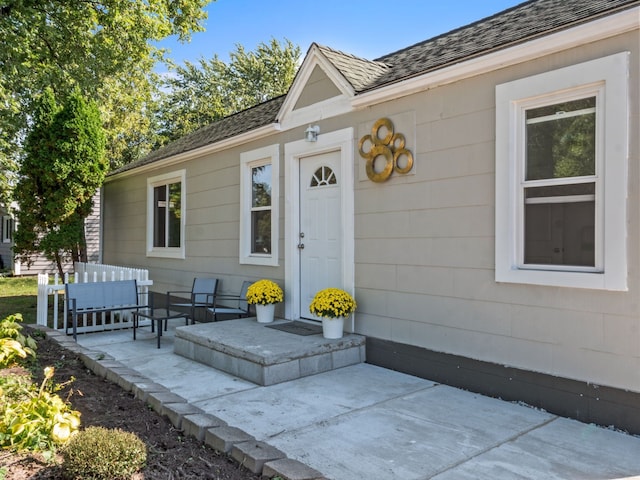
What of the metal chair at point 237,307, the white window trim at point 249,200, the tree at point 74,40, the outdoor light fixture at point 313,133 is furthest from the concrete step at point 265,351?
the tree at point 74,40

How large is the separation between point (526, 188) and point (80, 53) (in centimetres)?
966

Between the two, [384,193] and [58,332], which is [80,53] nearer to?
[58,332]

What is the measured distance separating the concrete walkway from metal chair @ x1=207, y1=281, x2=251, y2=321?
1642 mm

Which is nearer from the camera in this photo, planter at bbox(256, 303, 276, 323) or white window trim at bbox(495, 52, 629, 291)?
white window trim at bbox(495, 52, 629, 291)

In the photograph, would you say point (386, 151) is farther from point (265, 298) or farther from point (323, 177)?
point (265, 298)

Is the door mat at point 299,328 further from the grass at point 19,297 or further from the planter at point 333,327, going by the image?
the grass at point 19,297

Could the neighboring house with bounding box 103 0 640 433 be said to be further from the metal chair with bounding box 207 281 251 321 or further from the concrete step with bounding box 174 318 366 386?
the metal chair with bounding box 207 281 251 321

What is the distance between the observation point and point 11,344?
3.72 metres

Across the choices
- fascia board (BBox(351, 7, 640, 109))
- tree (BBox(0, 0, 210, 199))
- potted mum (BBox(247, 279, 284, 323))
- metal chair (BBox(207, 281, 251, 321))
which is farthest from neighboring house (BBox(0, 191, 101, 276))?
fascia board (BBox(351, 7, 640, 109))

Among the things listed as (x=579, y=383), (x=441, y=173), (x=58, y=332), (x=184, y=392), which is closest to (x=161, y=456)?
(x=184, y=392)

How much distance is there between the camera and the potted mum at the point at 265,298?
613 centimetres

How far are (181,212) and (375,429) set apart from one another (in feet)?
21.1

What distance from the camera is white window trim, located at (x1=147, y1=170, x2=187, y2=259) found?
8.68 m

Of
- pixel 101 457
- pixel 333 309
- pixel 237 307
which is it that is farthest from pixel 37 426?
pixel 237 307
